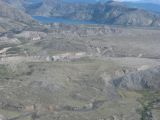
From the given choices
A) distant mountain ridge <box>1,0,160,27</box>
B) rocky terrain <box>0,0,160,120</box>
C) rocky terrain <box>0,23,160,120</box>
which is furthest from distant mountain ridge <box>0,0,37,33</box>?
rocky terrain <box>0,23,160,120</box>

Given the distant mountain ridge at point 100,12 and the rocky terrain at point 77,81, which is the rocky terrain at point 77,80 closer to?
the rocky terrain at point 77,81

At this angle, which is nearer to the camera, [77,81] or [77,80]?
[77,81]

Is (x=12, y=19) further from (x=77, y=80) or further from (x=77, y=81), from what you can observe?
(x=77, y=81)

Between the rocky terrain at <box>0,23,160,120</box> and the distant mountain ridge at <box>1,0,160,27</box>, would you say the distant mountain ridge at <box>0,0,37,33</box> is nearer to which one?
the distant mountain ridge at <box>1,0,160,27</box>

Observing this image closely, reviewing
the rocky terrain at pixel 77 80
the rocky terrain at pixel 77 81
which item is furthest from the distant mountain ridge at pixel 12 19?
the rocky terrain at pixel 77 81

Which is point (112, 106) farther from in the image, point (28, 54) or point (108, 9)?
point (108, 9)

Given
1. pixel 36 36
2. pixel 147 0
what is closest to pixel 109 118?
pixel 36 36

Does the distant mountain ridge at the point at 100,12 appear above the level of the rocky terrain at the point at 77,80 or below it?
above

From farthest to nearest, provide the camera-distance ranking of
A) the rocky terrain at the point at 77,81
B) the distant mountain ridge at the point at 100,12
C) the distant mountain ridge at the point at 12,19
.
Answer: the distant mountain ridge at the point at 100,12, the distant mountain ridge at the point at 12,19, the rocky terrain at the point at 77,81

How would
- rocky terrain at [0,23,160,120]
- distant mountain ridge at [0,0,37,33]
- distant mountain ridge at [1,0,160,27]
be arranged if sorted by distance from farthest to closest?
distant mountain ridge at [1,0,160,27] → distant mountain ridge at [0,0,37,33] → rocky terrain at [0,23,160,120]

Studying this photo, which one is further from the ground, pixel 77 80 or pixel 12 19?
pixel 12 19

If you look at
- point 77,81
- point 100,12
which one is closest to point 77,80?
point 77,81
